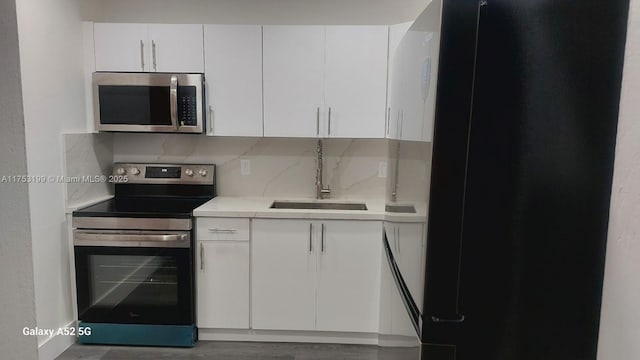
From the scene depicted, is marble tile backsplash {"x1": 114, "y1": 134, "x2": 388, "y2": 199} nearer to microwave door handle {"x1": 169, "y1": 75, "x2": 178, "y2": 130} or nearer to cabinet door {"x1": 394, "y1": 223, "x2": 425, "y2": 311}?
microwave door handle {"x1": 169, "y1": 75, "x2": 178, "y2": 130}

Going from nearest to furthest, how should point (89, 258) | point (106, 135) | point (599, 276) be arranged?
1. point (599, 276)
2. point (89, 258)
3. point (106, 135)

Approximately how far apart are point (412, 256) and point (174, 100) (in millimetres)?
2090

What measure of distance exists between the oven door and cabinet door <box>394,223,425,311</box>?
1665 mm

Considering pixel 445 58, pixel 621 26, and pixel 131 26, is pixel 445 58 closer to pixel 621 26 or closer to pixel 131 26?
pixel 621 26

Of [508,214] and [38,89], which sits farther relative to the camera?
[38,89]

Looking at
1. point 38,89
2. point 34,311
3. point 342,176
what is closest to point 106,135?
point 38,89

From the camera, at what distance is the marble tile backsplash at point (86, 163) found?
8.69 feet

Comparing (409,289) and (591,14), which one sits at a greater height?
(591,14)

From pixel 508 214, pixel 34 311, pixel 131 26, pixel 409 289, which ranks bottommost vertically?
pixel 34 311

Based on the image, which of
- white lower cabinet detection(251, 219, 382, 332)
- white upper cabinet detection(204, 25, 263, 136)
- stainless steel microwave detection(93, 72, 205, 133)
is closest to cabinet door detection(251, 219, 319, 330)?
white lower cabinet detection(251, 219, 382, 332)

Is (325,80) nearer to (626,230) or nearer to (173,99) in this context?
(173,99)

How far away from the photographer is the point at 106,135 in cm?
309

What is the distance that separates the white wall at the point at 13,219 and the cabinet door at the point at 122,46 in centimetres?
62

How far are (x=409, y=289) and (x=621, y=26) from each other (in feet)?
2.82
